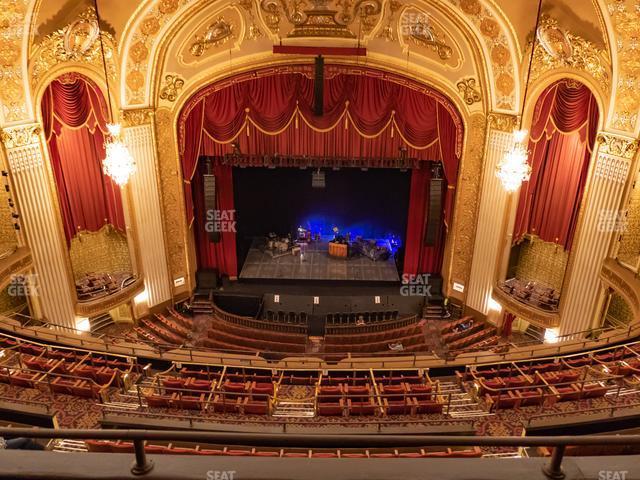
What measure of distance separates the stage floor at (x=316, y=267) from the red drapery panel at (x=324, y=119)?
3.60 m

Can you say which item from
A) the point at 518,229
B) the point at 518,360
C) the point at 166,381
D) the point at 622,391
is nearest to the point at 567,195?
the point at 518,229

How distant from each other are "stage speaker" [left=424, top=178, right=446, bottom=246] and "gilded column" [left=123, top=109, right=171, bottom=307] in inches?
274

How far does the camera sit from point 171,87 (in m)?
11.7

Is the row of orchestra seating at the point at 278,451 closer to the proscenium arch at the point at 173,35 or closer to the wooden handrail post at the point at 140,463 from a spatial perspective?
the wooden handrail post at the point at 140,463

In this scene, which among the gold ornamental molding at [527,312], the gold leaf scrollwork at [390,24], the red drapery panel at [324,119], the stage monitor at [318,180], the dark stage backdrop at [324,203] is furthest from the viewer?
the dark stage backdrop at [324,203]

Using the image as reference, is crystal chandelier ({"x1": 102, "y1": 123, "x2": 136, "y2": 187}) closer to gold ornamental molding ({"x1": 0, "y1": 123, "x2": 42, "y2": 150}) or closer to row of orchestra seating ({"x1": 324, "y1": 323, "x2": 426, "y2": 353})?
gold ornamental molding ({"x1": 0, "y1": 123, "x2": 42, "y2": 150})

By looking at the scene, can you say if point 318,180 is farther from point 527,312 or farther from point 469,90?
point 527,312

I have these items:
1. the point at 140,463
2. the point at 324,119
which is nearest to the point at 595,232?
the point at 324,119

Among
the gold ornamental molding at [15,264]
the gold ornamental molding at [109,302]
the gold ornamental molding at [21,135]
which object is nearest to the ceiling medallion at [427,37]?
the gold ornamental molding at [21,135]

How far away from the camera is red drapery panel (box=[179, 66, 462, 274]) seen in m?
12.1

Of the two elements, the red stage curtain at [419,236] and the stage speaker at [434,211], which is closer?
the stage speaker at [434,211]

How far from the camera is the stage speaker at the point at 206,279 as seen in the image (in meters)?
14.3

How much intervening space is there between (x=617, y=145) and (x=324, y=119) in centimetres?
637

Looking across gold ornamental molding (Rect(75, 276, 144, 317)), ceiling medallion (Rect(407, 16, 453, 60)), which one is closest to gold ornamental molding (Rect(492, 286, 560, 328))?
ceiling medallion (Rect(407, 16, 453, 60))
